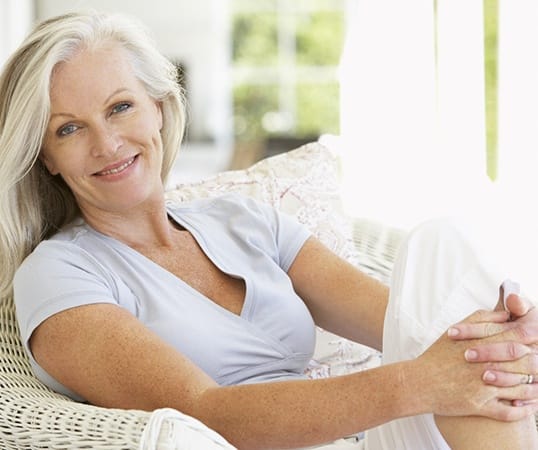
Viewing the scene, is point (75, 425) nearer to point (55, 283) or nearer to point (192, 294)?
point (55, 283)

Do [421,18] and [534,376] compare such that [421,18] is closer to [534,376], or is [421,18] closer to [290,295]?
[290,295]

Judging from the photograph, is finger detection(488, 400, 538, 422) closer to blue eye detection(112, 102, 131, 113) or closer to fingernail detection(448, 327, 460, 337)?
fingernail detection(448, 327, 460, 337)

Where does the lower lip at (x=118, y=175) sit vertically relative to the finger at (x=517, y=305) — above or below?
above

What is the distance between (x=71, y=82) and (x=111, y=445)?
735mm

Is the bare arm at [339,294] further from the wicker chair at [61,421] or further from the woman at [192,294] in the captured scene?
the wicker chair at [61,421]

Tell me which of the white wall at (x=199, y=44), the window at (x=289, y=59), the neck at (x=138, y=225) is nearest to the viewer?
the neck at (x=138, y=225)

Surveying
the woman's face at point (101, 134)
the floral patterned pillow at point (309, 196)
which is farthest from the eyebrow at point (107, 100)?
the floral patterned pillow at point (309, 196)

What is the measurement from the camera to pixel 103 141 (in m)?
1.84

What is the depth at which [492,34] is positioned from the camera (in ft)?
13.7

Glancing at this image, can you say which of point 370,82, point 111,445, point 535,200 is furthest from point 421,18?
point 111,445

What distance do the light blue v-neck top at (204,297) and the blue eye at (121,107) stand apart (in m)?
0.23

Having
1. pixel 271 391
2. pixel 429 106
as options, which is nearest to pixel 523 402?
pixel 271 391

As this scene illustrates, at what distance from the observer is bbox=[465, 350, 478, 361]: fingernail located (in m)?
1.53

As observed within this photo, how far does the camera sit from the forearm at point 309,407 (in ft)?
4.97
